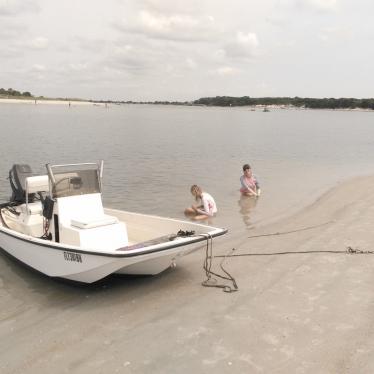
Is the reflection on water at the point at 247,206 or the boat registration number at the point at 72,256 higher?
the boat registration number at the point at 72,256

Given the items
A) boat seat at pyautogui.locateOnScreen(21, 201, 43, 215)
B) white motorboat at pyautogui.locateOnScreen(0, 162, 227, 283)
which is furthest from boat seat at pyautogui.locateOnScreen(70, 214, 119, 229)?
boat seat at pyautogui.locateOnScreen(21, 201, 43, 215)

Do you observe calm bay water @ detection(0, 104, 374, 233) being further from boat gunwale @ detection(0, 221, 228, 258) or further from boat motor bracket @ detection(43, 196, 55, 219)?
boat motor bracket @ detection(43, 196, 55, 219)

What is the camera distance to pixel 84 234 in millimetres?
7105

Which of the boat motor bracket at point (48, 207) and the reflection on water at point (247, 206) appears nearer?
the boat motor bracket at point (48, 207)

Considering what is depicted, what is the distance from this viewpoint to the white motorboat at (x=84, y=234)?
21.5 ft

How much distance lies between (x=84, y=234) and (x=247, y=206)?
768 cm

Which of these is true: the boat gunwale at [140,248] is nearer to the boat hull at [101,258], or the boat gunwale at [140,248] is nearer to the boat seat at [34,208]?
the boat hull at [101,258]

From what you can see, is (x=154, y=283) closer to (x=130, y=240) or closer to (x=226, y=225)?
(x=130, y=240)

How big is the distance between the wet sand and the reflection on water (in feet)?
11.1

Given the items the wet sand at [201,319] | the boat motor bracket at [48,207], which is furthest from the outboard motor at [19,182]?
the boat motor bracket at [48,207]

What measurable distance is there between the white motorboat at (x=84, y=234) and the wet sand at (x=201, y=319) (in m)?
0.42

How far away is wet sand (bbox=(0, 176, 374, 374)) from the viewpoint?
15.6 ft

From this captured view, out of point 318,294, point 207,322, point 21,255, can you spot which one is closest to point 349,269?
point 318,294

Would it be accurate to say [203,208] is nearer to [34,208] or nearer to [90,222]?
[34,208]
